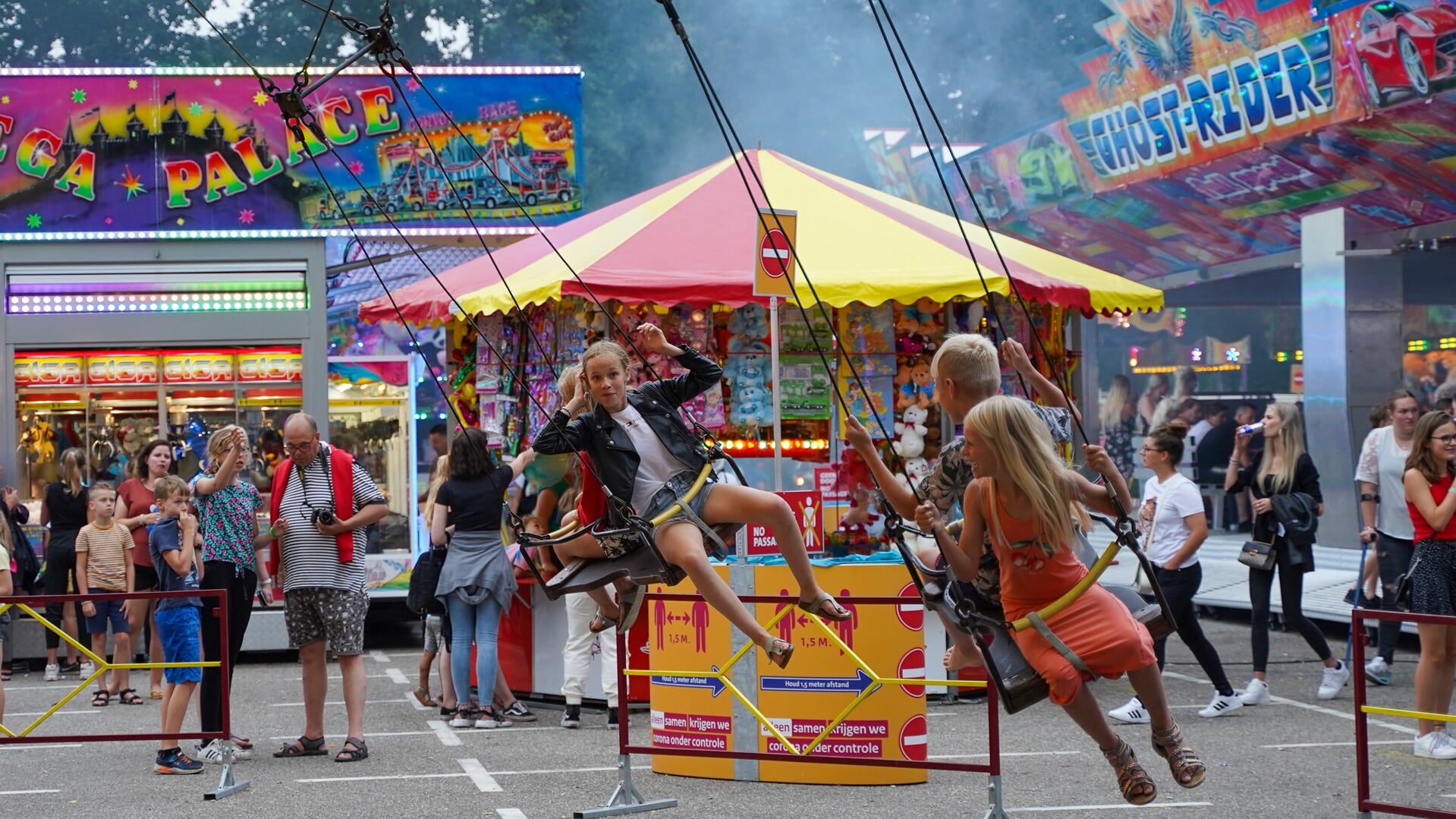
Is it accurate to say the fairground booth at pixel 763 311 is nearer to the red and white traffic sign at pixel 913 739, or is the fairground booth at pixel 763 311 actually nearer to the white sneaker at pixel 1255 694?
the white sneaker at pixel 1255 694

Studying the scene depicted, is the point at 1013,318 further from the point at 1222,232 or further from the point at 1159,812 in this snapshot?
the point at 1222,232

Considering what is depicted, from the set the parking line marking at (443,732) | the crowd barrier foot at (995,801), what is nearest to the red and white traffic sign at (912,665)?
the crowd barrier foot at (995,801)

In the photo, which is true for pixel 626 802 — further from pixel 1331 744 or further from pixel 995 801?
pixel 1331 744

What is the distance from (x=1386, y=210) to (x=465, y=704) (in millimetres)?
9952

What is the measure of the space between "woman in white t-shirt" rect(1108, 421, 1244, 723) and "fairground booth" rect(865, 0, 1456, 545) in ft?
9.90

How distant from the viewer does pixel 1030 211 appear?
20.7m

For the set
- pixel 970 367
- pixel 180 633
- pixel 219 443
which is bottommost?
pixel 180 633

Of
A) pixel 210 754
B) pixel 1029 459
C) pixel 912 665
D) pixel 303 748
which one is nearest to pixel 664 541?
pixel 1029 459

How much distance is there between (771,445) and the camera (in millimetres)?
11234

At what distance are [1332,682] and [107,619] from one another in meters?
7.96

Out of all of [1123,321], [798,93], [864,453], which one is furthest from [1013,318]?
[798,93]

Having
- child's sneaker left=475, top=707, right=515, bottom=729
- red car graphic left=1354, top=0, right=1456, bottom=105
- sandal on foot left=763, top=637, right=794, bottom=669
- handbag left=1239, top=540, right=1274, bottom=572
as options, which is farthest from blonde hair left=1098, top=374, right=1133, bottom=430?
sandal on foot left=763, top=637, right=794, bottom=669

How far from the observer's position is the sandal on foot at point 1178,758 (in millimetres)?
5406

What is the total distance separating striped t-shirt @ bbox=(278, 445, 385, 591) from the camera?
8023 millimetres
